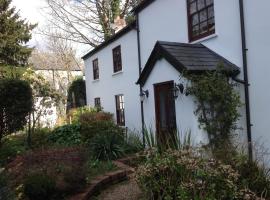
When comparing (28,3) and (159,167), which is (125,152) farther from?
(28,3)

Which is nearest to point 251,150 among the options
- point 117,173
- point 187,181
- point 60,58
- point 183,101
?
point 183,101

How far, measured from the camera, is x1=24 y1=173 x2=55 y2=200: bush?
6.21m

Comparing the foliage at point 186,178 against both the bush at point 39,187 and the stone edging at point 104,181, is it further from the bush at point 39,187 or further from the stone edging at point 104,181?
the bush at point 39,187

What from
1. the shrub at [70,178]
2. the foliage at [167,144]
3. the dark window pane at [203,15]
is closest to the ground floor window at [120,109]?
the dark window pane at [203,15]

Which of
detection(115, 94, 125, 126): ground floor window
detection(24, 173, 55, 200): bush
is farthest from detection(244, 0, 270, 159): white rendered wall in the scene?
detection(115, 94, 125, 126): ground floor window

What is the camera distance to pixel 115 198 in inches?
281

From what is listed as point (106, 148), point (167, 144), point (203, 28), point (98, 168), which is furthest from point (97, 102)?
point (167, 144)

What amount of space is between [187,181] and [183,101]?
373cm

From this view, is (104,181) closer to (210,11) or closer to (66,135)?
(210,11)

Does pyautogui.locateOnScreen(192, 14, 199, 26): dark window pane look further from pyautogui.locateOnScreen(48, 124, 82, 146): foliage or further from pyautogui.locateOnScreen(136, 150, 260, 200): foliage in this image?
pyautogui.locateOnScreen(48, 124, 82, 146): foliage

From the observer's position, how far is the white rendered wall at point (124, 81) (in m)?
14.1

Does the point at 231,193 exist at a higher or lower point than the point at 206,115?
lower

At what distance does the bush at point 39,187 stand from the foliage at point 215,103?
155 inches

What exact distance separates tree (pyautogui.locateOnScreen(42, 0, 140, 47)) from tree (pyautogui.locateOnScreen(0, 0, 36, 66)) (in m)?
3.26
